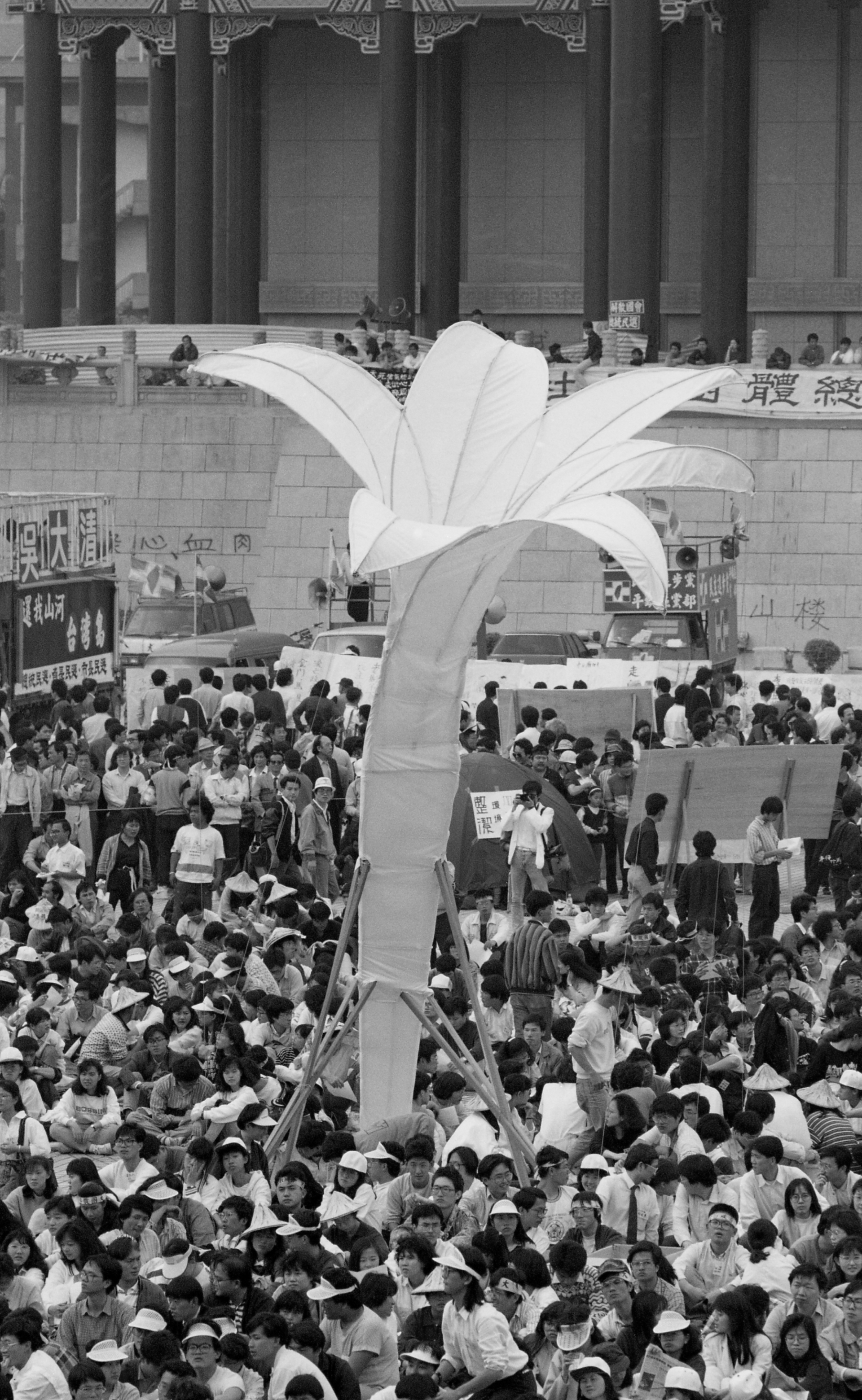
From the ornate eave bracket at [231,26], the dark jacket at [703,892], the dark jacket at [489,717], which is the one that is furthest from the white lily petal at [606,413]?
the ornate eave bracket at [231,26]

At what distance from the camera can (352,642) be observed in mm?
27578

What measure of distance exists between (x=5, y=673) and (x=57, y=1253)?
1426cm

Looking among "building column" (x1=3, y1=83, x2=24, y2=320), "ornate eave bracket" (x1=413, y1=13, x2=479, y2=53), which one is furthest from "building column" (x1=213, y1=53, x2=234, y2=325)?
"building column" (x1=3, y1=83, x2=24, y2=320)

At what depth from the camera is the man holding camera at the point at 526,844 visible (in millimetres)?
18812

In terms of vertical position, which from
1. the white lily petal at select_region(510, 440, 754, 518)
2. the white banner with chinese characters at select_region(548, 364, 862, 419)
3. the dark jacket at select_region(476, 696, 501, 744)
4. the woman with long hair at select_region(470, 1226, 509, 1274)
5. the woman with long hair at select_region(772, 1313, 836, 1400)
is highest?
the white banner with chinese characters at select_region(548, 364, 862, 419)

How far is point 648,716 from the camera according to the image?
22.8 m

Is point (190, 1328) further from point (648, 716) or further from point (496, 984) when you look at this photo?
point (648, 716)

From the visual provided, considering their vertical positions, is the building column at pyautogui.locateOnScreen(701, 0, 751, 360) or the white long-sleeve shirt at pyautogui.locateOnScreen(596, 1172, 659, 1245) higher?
the building column at pyautogui.locateOnScreen(701, 0, 751, 360)

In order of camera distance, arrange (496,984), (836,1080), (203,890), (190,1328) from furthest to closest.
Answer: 1. (203,890)
2. (496,984)
3. (836,1080)
4. (190,1328)

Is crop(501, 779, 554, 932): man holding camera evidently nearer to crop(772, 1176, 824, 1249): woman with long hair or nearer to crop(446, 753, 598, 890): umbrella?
crop(446, 753, 598, 890): umbrella

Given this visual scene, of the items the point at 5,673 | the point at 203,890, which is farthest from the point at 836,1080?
the point at 5,673

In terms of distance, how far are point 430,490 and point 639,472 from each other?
4.24 feet

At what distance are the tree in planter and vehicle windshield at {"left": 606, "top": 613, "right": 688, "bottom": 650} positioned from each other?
1.36m

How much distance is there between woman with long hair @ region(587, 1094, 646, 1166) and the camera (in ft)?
41.2
